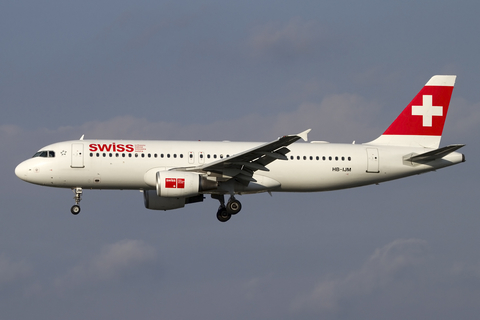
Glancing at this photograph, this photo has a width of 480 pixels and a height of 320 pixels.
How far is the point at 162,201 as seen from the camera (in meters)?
41.8

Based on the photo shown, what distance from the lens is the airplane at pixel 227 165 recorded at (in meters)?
38.3

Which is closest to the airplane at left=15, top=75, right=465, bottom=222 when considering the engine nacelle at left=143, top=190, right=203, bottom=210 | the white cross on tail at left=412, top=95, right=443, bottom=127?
the engine nacelle at left=143, top=190, right=203, bottom=210

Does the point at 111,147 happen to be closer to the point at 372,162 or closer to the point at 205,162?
the point at 205,162

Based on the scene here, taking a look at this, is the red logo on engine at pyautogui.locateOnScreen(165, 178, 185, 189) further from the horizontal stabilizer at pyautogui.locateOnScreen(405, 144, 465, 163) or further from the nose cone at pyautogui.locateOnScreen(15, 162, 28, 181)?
the horizontal stabilizer at pyautogui.locateOnScreen(405, 144, 465, 163)

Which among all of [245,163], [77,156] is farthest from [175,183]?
[77,156]

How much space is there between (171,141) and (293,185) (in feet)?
23.6

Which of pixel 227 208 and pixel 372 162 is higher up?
pixel 372 162

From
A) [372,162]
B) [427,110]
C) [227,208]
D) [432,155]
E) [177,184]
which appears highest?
[427,110]

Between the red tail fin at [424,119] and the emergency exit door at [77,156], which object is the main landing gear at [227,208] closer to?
the emergency exit door at [77,156]

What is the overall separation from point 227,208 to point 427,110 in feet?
46.1

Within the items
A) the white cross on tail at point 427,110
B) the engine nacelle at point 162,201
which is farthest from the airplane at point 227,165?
the white cross on tail at point 427,110

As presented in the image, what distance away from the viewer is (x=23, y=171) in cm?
3916

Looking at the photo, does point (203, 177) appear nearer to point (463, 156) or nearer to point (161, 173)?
point (161, 173)

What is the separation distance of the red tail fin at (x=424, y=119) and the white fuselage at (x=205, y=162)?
1116 mm
